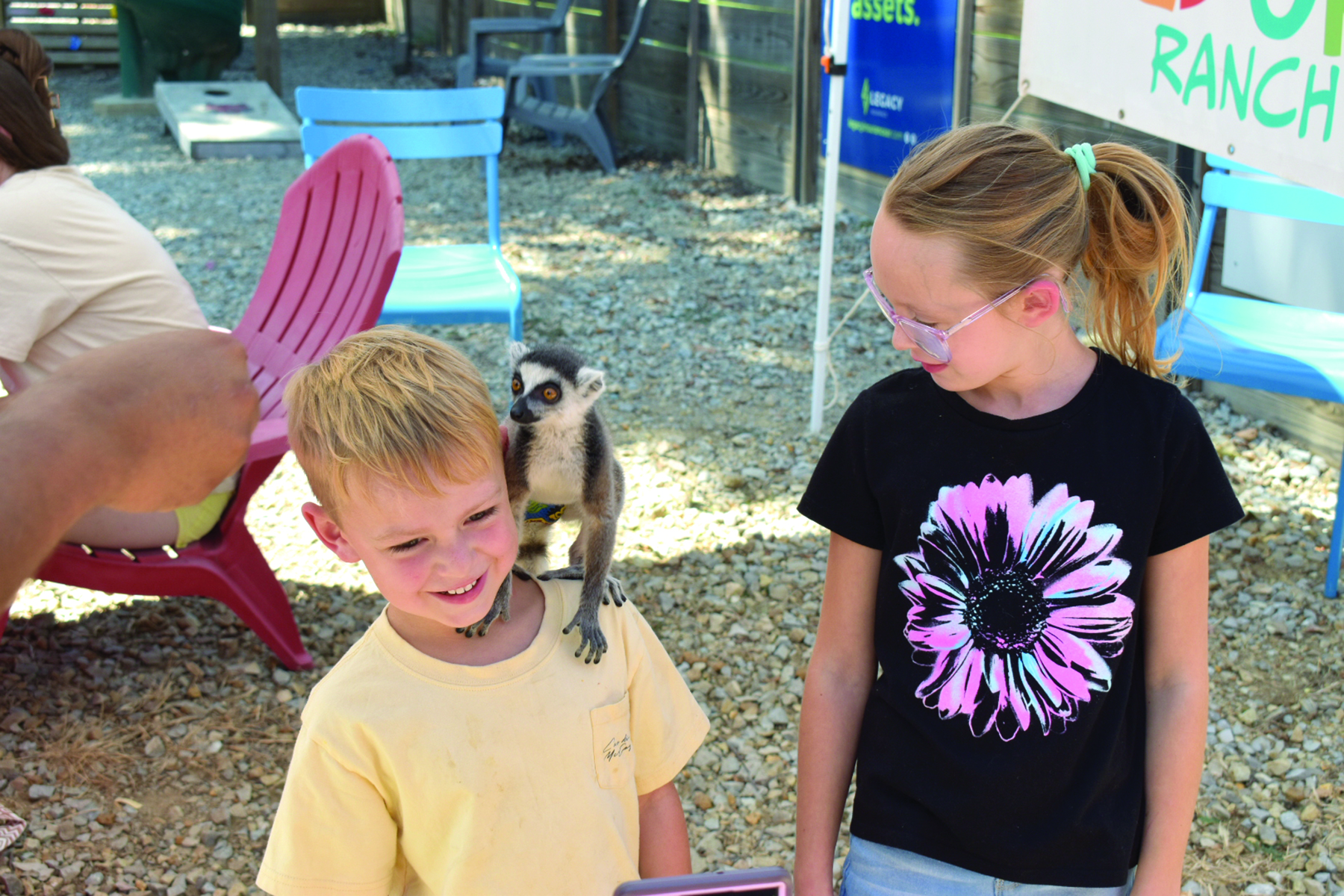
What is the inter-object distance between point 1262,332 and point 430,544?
10.3ft

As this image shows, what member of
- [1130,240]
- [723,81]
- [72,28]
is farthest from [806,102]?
[72,28]

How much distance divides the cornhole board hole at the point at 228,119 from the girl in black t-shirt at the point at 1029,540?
9.43 meters

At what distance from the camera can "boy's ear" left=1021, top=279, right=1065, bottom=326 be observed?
1405 millimetres

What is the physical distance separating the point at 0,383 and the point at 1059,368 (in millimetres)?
2760

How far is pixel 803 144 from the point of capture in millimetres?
7617

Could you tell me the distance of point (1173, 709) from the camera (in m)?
1.43

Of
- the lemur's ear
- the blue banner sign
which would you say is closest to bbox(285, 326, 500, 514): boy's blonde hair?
the lemur's ear

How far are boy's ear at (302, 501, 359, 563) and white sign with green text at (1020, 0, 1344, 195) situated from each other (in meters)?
2.10

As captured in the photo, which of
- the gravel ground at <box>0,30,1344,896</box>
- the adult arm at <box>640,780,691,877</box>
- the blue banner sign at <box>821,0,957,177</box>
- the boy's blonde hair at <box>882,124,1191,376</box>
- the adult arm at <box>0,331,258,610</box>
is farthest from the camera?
the blue banner sign at <box>821,0,957,177</box>

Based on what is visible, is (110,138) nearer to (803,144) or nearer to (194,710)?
(803,144)

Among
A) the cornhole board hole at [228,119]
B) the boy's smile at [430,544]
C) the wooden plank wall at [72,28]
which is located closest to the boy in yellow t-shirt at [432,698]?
the boy's smile at [430,544]

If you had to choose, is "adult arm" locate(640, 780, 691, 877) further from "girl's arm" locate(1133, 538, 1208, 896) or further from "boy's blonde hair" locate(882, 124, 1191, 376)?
"boy's blonde hair" locate(882, 124, 1191, 376)

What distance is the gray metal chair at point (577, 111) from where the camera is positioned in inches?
344

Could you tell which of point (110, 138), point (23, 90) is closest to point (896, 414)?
point (23, 90)
